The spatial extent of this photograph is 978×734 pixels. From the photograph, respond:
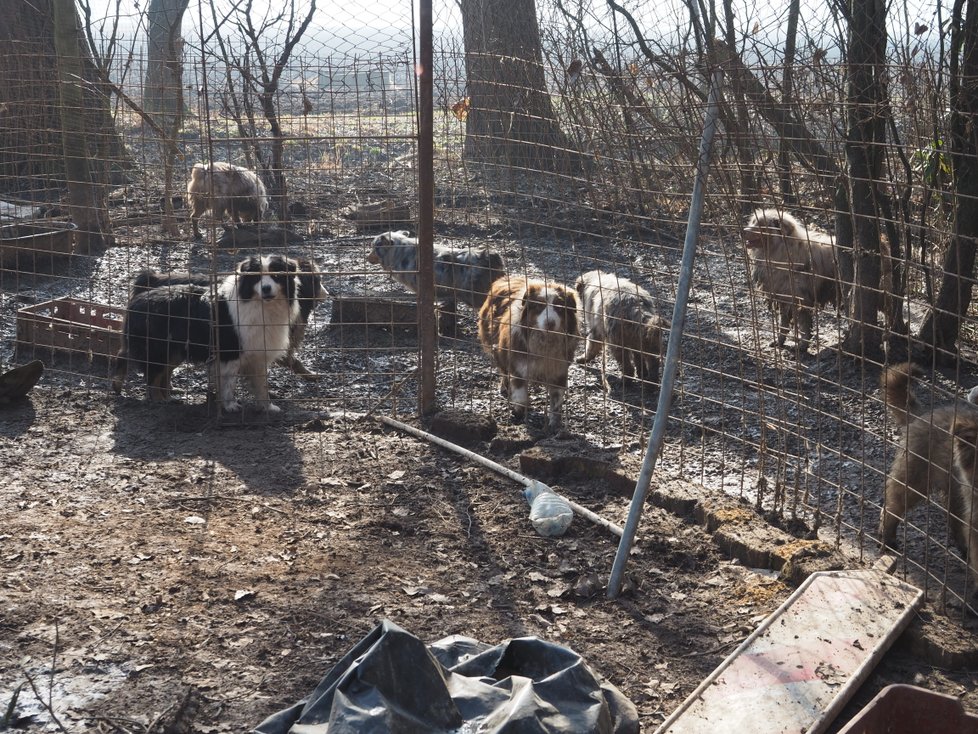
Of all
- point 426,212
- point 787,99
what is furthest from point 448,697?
point 426,212

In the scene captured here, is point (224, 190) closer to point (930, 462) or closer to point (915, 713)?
point (930, 462)

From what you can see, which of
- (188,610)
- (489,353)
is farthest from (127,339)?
(188,610)

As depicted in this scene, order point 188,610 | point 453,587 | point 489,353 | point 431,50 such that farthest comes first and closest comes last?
point 489,353, point 431,50, point 453,587, point 188,610

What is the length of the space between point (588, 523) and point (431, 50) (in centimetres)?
311

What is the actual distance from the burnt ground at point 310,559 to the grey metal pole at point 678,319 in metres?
0.19

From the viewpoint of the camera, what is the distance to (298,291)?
280 inches

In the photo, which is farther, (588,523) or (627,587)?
(588,523)

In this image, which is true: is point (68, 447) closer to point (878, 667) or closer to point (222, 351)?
point (222, 351)

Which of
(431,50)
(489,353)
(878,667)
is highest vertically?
(431,50)

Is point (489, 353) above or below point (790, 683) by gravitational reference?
above

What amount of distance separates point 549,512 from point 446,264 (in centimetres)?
469

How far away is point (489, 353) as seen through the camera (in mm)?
7234

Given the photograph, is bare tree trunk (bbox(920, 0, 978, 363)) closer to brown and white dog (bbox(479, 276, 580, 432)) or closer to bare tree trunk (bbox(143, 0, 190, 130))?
brown and white dog (bbox(479, 276, 580, 432))

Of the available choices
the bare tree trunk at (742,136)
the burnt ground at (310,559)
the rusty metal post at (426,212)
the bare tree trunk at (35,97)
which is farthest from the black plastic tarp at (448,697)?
the bare tree trunk at (35,97)
